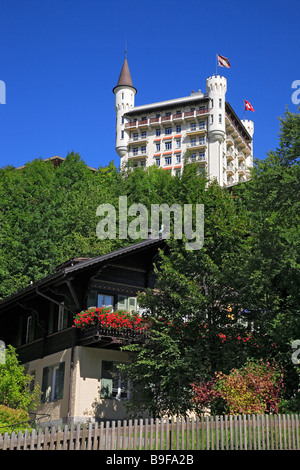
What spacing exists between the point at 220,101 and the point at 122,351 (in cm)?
8783

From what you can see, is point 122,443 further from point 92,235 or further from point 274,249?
point 92,235

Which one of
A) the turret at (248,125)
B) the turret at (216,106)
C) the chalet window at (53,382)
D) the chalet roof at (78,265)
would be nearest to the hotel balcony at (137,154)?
the turret at (216,106)

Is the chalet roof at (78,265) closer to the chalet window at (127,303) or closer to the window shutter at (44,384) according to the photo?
the chalet window at (127,303)

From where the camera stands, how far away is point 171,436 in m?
15.2

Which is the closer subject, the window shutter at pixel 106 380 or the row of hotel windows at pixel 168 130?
the window shutter at pixel 106 380

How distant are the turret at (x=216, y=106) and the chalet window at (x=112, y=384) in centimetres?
8466

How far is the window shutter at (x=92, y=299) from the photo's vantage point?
28.6m

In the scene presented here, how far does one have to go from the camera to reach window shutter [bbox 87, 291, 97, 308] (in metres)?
28.6

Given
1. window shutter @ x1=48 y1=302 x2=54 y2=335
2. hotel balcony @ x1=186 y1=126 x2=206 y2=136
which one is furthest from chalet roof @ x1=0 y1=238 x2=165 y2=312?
hotel balcony @ x1=186 y1=126 x2=206 y2=136

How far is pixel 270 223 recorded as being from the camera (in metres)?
26.1

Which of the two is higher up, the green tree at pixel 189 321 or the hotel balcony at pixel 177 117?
the hotel balcony at pixel 177 117

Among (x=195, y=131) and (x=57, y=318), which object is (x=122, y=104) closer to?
(x=195, y=131)

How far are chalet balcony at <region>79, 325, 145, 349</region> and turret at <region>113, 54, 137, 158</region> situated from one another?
9133 cm

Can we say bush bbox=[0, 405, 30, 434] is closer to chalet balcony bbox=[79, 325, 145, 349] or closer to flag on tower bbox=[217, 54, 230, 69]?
chalet balcony bbox=[79, 325, 145, 349]
